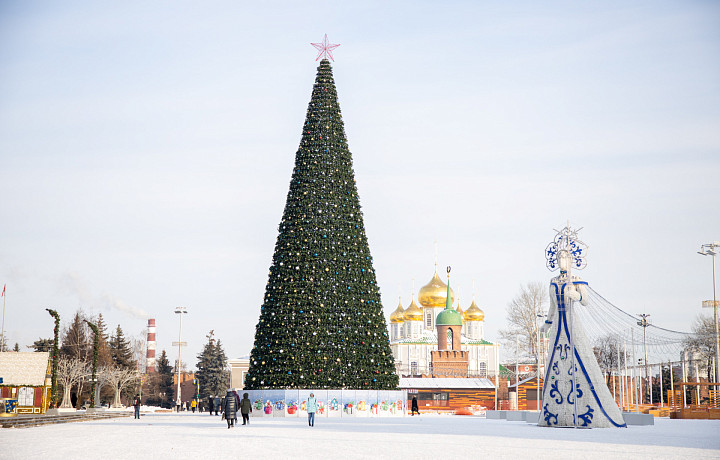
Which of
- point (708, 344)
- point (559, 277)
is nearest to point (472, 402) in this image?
point (708, 344)

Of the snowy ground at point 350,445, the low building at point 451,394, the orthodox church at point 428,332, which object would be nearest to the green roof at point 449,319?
the orthodox church at point 428,332

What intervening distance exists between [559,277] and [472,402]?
41.2 metres

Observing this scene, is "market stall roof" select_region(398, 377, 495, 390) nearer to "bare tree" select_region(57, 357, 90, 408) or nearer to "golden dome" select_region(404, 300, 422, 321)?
"bare tree" select_region(57, 357, 90, 408)

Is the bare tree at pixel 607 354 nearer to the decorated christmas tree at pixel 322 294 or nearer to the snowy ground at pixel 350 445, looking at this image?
the decorated christmas tree at pixel 322 294

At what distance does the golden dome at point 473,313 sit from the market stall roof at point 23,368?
2960 inches

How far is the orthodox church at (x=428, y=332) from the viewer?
95.2 metres

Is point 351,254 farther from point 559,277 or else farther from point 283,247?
point 559,277

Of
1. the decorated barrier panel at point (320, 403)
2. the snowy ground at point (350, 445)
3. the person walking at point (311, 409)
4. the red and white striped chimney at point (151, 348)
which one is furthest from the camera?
the red and white striped chimney at point (151, 348)

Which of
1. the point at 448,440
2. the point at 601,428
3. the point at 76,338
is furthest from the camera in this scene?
the point at 76,338

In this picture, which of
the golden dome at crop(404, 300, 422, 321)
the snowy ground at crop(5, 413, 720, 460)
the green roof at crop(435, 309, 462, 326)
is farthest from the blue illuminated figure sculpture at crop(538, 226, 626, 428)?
the golden dome at crop(404, 300, 422, 321)

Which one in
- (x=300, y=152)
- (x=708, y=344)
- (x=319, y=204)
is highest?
(x=300, y=152)

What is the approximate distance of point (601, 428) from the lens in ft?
77.6

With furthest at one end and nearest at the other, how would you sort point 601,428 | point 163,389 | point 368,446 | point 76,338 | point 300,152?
1. point 163,389
2. point 76,338
3. point 300,152
4. point 601,428
5. point 368,446

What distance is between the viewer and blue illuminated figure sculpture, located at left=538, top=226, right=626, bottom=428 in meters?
24.0
